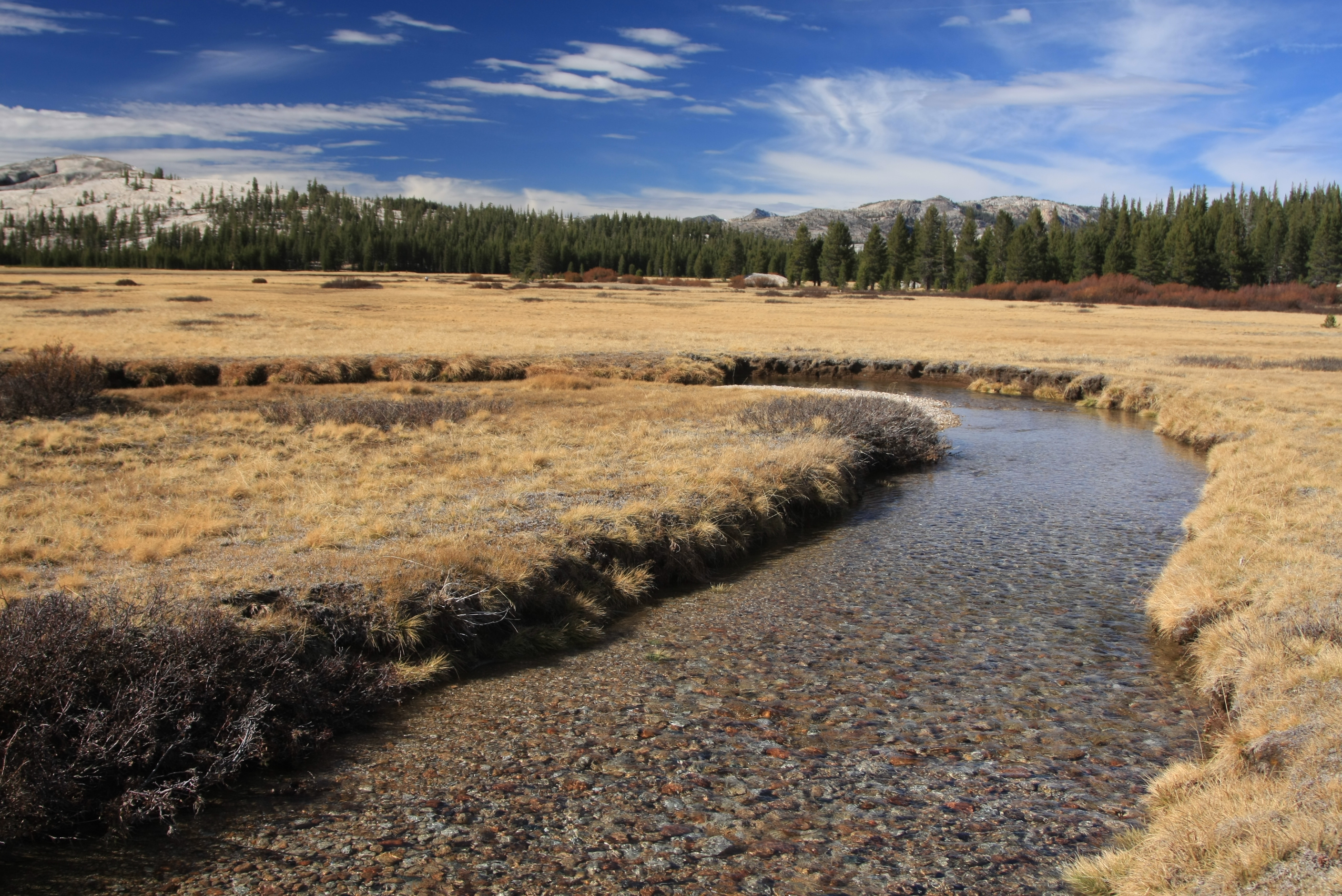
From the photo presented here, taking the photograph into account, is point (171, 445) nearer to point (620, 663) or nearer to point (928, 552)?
point (620, 663)

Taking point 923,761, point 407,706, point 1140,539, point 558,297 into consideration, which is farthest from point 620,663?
point 558,297

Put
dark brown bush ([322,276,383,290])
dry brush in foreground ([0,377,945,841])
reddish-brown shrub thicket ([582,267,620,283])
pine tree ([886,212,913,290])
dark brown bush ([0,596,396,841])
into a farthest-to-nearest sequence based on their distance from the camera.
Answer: reddish-brown shrub thicket ([582,267,620,283]) → pine tree ([886,212,913,290]) → dark brown bush ([322,276,383,290]) → dry brush in foreground ([0,377,945,841]) → dark brown bush ([0,596,396,841])

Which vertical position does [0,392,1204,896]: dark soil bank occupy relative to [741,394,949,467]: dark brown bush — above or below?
below

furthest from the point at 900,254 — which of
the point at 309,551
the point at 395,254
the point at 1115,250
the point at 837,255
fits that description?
the point at 309,551

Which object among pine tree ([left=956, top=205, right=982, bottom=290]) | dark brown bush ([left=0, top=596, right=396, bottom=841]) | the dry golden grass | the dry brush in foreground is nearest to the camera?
dark brown bush ([left=0, top=596, right=396, bottom=841])

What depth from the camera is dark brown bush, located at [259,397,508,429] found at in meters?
→ 22.4

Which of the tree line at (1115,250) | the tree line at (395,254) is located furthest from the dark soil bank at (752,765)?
the tree line at (395,254)

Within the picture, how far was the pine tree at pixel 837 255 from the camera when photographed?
135 metres

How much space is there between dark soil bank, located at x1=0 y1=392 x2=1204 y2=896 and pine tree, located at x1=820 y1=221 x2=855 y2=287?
128655 mm

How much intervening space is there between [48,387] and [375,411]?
8.82 metres

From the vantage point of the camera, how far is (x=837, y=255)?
445 feet

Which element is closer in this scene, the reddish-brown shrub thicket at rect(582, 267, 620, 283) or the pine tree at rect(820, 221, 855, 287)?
the pine tree at rect(820, 221, 855, 287)

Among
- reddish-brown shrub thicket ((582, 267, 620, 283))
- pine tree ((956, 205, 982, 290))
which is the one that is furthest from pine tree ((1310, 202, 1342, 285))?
reddish-brown shrub thicket ((582, 267, 620, 283))

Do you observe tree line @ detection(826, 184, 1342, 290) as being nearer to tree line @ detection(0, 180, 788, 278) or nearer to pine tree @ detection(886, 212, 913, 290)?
pine tree @ detection(886, 212, 913, 290)
